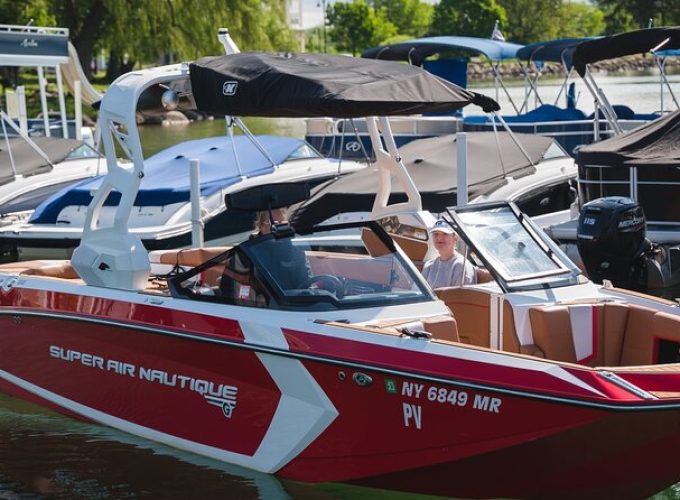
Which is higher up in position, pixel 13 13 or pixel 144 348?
pixel 13 13

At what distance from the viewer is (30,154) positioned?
16344mm

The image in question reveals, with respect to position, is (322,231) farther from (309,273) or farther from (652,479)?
(652,479)

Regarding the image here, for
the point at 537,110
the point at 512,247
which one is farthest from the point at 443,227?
the point at 537,110

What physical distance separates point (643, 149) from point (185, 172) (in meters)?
5.65

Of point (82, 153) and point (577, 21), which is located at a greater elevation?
point (577, 21)

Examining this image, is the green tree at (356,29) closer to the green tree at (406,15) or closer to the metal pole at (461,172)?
the green tree at (406,15)

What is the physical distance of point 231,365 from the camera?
654 centimetres

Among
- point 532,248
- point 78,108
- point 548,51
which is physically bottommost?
point 532,248

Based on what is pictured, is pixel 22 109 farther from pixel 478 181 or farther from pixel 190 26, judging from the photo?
pixel 190 26

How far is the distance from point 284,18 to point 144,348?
105 ft

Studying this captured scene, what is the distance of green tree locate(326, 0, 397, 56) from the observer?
101875 millimetres

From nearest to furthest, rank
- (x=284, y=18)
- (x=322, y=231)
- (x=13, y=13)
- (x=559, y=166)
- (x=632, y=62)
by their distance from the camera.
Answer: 1. (x=322, y=231)
2. (x=559, y=166)
3. (x=284, y=18)
4. (x=13, y=13)
5. (x=632, y=62)

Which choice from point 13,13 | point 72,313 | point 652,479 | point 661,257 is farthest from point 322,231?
point 13,13

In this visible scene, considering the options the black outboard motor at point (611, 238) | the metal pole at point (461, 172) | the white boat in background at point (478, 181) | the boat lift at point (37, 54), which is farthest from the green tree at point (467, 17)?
the metal pole at point (461, 172)
